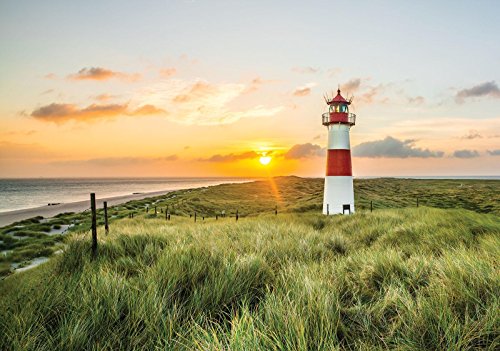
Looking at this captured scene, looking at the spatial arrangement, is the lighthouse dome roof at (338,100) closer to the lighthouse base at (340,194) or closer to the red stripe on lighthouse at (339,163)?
the red stripe on lighthouse at (339,163)

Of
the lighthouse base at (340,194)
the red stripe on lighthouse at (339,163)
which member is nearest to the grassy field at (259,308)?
the lighthouse base at (340,194)

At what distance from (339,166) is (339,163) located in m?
0.21

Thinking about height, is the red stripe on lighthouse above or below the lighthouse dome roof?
below

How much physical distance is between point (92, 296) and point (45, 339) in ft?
1.94

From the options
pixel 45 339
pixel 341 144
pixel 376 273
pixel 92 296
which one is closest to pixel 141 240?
pixel 92 296

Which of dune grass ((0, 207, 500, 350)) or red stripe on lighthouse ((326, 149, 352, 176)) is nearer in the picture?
dune grass ((0, 207, 500, 350))

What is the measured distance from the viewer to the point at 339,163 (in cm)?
2066

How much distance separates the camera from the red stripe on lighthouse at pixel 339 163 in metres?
20.6

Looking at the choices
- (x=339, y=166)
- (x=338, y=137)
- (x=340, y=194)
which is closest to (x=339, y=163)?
(x=339, y=166)

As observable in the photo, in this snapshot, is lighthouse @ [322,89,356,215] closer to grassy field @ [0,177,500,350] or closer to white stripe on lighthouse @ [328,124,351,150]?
white stripe on lighthouse @ [328,124,351,150]

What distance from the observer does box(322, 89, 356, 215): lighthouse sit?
2055 centimetres

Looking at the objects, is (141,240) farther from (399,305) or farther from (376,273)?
(399,305)

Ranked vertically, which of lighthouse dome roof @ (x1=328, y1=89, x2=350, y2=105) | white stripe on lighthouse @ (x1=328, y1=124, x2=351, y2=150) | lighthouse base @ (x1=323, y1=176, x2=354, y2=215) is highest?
lighthouse dome roof @ (x1=328, y1=89, x2=350, y2=105)

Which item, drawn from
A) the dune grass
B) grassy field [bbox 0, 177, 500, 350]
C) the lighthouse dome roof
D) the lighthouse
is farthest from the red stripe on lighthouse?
the dune grass
